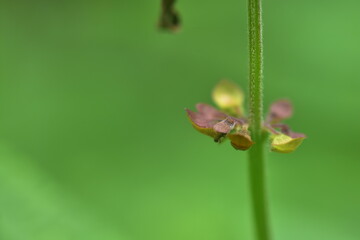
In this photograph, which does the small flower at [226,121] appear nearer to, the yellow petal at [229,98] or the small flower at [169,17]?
the yellow petal at [229,98]

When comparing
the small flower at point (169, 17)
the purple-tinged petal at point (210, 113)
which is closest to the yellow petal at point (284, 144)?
the purple-tinged petal at point (210, 113)

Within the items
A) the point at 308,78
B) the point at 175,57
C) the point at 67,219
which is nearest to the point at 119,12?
the point at 175,57

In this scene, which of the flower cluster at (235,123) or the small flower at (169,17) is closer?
the flower cluster at (235,123)

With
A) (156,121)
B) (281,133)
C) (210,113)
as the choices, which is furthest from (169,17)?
(156,121)

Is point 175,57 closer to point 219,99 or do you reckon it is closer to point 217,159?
point 217,159

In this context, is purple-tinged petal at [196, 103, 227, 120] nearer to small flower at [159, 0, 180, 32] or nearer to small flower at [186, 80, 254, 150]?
small flower at [186, 80, 254, 150]
